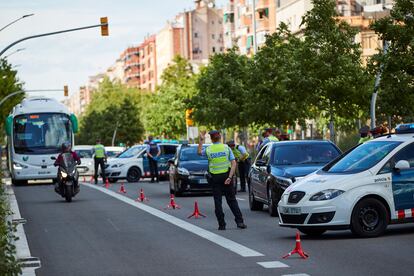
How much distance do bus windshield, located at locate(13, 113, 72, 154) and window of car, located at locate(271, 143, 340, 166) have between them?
28.1m

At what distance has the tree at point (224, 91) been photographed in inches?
2776

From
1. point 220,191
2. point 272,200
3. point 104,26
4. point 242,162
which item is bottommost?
point 272,200

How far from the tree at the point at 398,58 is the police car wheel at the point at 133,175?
56.2ft

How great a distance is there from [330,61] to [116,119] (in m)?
116

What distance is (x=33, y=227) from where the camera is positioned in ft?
76.7

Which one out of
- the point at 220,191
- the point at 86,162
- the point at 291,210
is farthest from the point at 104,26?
the point at 291,210

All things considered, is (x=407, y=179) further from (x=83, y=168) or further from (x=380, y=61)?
(x=83, y=168)

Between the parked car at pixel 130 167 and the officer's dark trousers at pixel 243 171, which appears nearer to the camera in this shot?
the officer's dark trousers at pixel 243 171

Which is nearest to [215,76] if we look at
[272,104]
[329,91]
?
[272,104]

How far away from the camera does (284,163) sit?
2467cm

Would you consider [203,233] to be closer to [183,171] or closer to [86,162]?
[183,171]

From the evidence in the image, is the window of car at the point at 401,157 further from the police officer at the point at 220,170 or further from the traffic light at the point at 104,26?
the traffic light at the point at 104,26

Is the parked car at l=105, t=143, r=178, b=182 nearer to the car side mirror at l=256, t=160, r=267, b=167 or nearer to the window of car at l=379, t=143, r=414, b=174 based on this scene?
the car side mirror at l=256, t=160, r=267, b=167

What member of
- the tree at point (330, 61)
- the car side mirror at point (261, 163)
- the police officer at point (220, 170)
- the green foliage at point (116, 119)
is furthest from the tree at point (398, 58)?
the green foliage at point (116, 119)
